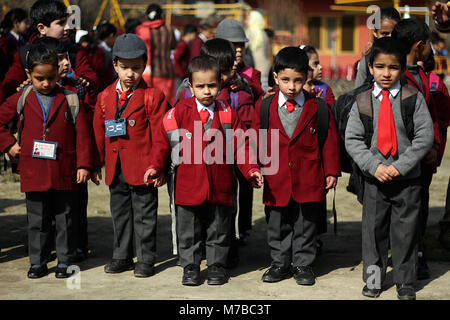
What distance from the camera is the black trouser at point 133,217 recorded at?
5.33 meters

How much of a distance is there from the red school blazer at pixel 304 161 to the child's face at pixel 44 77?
5.30 feet

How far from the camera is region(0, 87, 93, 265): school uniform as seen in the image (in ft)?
17.0

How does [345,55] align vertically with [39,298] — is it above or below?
above

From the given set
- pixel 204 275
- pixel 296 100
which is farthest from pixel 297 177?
pixel 204 275

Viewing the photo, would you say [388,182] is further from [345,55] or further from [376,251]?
[345,55]

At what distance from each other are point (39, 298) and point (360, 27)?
986 inches

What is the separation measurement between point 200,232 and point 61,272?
41.3 inches

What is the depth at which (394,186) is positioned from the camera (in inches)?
187

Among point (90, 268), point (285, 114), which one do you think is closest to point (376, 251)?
point (285, 114)


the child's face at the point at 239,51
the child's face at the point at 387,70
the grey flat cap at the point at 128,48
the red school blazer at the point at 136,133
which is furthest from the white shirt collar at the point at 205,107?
the child's face at the point at 387,70

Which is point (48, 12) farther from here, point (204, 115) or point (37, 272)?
point (37, 272)

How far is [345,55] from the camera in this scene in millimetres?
28500

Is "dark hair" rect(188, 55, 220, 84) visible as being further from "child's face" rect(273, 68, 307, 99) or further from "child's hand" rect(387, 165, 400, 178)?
"child's hand" rect(387, 165, 400, 178)

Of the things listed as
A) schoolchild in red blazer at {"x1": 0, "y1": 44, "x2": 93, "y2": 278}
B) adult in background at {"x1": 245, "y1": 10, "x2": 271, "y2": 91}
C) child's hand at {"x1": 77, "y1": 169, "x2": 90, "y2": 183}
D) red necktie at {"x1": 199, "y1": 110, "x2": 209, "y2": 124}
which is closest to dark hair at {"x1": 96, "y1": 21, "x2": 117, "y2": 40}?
adult in background at {"x1": 245, "y1": 10, "x2": 271, "y2": 91}
